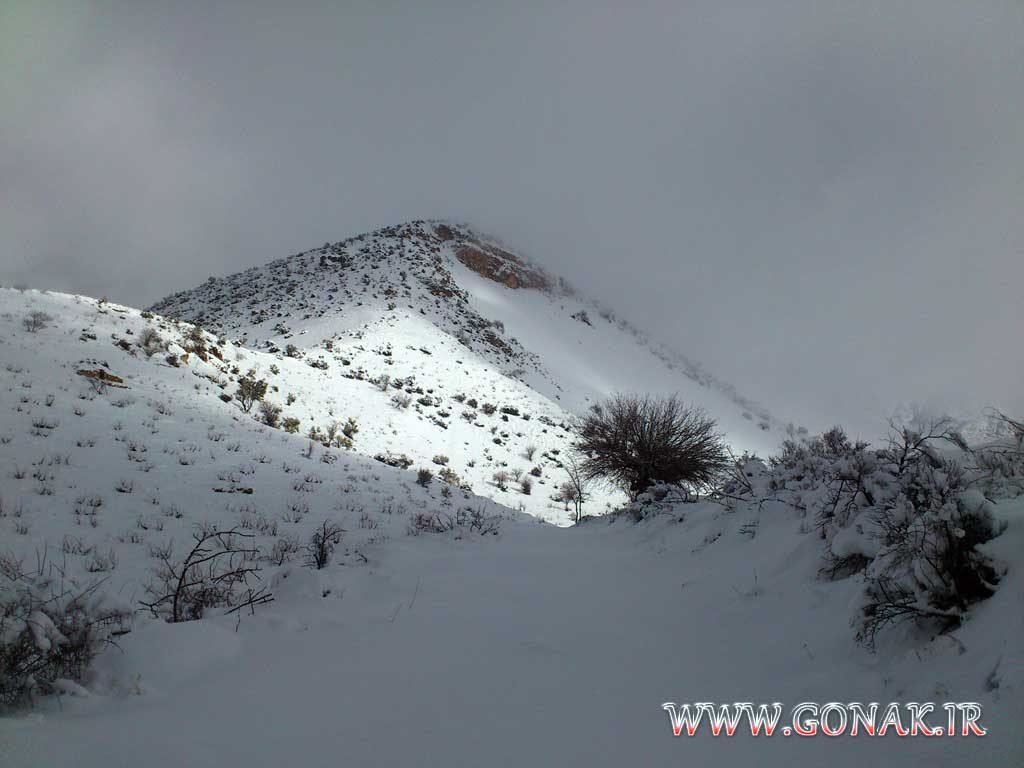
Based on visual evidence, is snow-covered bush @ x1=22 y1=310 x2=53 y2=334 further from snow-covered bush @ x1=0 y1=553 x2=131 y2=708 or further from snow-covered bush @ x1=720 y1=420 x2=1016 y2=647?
snow-covered bush @ x1=720 y1=420 x2=1016 y2=647

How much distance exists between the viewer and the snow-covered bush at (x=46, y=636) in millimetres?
1698

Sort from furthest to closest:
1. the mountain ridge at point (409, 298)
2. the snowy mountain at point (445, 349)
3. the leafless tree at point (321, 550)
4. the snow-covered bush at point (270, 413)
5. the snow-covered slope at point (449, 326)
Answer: the mountain ridge at point (409, 298), the snow-covered slope at point (449, 326), the snowy mountain at point (445, 349), the snow-covered bush at point (270, 413), the leafless tree at point (321, 550)

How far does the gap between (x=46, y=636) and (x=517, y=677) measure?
83.3 inches

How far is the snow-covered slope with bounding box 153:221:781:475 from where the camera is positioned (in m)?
24.5

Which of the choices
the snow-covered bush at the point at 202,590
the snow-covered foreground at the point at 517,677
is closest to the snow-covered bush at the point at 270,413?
the snow-covered bush at the point at 202,590

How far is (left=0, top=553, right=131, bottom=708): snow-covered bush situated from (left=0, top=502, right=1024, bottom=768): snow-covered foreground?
125 mm

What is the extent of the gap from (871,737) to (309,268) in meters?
45.3

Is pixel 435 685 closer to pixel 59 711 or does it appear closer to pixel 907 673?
pixel 59 711

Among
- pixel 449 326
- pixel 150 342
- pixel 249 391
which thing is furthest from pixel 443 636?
pixel 449 326

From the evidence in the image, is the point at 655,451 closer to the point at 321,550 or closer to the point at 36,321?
the point at 321,550

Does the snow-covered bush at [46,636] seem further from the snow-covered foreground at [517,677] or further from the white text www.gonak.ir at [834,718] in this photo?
the white text www.gonak.ir at [834,718]

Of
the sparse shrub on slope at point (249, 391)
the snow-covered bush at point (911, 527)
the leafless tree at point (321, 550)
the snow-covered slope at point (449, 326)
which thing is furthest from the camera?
the snow-covered slope at point (449, 326)

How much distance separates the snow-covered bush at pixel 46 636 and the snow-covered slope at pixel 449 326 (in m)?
16.6

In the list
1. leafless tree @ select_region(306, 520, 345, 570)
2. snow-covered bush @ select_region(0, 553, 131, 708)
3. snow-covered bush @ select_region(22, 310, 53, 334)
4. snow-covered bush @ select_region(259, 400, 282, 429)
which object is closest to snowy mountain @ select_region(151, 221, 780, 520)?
snow-covered bush @ select_region(259, 400, 282, 429)
